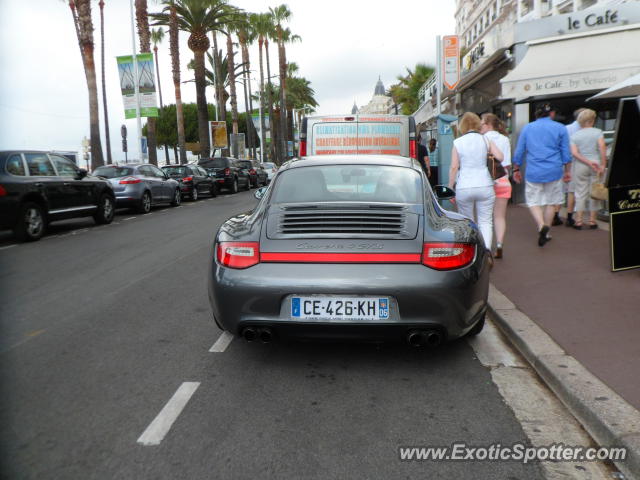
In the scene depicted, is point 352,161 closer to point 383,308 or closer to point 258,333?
point 383,308

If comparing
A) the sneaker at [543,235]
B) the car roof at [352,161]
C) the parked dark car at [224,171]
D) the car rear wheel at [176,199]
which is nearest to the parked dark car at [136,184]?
the car rear wheel at [176,199]

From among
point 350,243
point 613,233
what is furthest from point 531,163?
point 350,243

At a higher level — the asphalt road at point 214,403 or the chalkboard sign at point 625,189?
the chalkboard sign at point 625,189

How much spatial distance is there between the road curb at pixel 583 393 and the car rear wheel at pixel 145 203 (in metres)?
14.3

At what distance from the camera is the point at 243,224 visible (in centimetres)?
410

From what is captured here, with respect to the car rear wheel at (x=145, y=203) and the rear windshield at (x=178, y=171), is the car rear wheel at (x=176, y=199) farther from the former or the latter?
the rear windshield at (x=178, y=171)

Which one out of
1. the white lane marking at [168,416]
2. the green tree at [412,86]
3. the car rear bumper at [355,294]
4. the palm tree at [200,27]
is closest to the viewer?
the white lane marking at [168,416]

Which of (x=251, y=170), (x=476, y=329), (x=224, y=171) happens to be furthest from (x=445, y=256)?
(x=251, y=170)

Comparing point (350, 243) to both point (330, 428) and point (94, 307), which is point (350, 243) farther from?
point (94, 307)

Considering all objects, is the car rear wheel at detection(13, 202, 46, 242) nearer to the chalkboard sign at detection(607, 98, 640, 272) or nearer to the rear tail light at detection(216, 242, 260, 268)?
the rear tail light at detection(216, 242, 260, 268)

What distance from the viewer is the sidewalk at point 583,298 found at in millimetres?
3679

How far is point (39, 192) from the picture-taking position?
11.5 m

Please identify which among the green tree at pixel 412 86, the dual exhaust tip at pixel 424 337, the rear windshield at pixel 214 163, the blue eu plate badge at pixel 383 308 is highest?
the green tree at pixel 412 86

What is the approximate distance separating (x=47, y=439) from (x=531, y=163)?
6.89 meters
